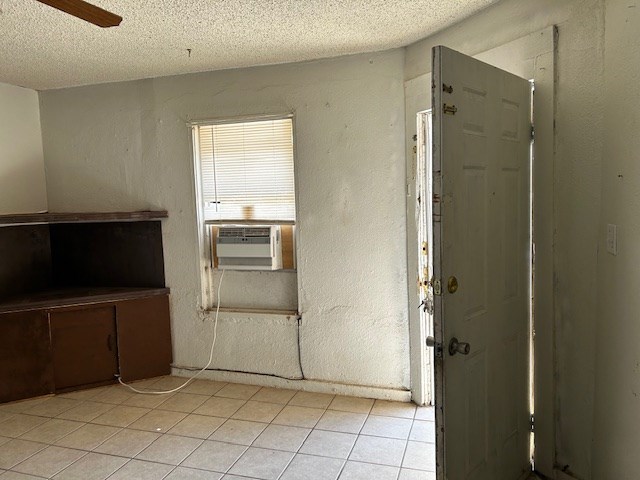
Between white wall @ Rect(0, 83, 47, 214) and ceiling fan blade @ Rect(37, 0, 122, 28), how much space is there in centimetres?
257

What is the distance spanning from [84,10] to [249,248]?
2163mm

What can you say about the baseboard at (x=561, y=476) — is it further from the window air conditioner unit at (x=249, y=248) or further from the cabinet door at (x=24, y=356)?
the cabinet door at (x=24, y=356)

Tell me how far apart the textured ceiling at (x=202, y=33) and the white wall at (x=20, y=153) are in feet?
1.29

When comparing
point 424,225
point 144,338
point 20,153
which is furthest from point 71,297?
point 424,225

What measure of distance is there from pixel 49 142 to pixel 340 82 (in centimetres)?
266

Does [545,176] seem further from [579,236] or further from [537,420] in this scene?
[537,420]

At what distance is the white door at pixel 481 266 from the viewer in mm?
1830

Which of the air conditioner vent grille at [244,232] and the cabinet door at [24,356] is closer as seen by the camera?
the cabinet door at [24,356]

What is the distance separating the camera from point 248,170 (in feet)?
12.6

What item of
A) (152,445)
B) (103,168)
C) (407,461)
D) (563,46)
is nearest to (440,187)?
(563,46)

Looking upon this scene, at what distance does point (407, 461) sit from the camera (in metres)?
2.77

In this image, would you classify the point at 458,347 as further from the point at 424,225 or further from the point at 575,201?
the point at 424,225

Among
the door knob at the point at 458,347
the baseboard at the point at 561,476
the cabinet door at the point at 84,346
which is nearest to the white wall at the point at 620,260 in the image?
the baseboard at the point at 561,476

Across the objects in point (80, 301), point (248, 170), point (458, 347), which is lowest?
point (80, 301)
